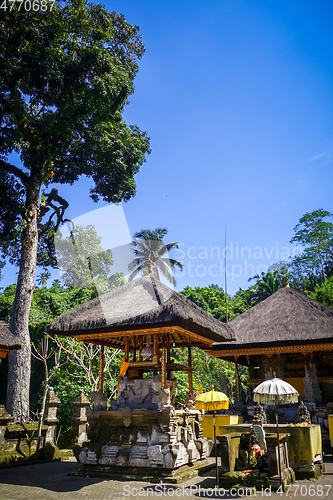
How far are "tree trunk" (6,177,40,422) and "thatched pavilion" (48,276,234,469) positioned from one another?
17.0 feet

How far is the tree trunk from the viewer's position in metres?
13.5

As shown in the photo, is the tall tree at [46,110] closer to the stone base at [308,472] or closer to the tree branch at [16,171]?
the tree branch at [16,171]

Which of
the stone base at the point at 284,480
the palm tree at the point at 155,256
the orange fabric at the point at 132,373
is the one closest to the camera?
the stone base at the point at 284,480

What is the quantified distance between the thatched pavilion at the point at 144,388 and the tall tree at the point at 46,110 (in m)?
5.89

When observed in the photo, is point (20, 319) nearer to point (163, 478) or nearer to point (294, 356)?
point (163, 478)

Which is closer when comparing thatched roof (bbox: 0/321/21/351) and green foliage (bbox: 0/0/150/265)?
thatched roof (bbox: 0/321/21/351)

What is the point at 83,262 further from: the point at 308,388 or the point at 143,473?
the point at 143,473

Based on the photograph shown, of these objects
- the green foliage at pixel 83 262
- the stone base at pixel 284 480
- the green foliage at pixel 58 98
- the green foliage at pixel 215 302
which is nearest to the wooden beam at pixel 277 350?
the stone base at pixel 284 480

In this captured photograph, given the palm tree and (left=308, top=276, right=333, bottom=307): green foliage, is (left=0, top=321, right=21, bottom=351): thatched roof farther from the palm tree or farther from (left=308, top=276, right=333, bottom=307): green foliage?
(left=308, top=276, right=333, bottom=307): green foliage

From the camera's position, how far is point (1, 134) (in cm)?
1533

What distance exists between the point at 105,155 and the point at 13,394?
1100cm

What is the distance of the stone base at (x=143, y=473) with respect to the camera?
25.4 feet

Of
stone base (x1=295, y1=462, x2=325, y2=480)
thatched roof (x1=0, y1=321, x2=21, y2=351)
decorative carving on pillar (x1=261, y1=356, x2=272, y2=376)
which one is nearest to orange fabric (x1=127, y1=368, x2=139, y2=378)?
thatched roof (x1=0, y1=321, x2=21, y2=351)

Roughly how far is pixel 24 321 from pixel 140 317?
25.6 feet
